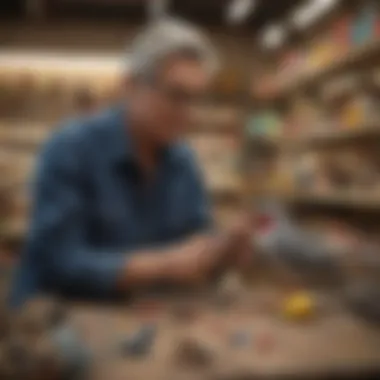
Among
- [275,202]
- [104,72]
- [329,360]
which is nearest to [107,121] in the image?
[104,72]

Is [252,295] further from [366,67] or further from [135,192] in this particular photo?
[366,67]

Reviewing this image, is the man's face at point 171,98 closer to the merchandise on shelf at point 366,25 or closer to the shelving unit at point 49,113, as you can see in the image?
the shelving unit at point 49,113

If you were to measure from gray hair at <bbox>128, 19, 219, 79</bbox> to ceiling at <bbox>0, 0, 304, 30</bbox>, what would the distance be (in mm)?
11

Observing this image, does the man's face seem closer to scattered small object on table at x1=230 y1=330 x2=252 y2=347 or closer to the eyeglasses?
the eyeglasses

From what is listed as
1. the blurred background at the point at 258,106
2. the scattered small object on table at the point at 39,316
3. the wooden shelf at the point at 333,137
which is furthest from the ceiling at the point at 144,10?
the scattered small object on table at the point at 39,316

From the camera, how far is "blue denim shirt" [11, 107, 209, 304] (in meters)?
0.52

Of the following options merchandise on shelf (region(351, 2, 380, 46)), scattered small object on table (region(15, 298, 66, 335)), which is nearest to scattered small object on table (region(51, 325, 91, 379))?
scattered small object on table (region(15, 298, 66, 335))

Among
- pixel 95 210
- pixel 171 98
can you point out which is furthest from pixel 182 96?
pixel 95 210

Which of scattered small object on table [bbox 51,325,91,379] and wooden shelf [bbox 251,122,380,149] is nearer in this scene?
scattered small object on table [bbox 51,325,91,379]

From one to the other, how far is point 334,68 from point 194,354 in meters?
0.28

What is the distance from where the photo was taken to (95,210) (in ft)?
1.85

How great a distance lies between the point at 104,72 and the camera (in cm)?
52

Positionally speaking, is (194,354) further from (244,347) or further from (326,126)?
(326,126)

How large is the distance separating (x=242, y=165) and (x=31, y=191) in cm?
17
